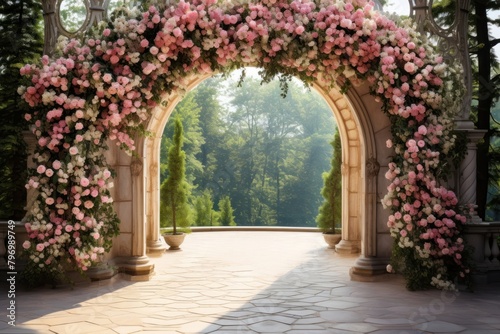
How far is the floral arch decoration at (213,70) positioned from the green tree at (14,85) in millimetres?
4602

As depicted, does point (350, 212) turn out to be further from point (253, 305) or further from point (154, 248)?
point (253, 305)

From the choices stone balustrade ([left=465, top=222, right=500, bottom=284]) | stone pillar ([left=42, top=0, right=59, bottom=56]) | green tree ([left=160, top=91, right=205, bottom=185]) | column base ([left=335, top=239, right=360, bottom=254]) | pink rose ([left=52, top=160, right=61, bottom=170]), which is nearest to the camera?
pink rose ([left=52, top=160, right=61, bottom=170])

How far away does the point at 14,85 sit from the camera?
11.4 metres

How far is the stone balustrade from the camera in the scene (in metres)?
7.25

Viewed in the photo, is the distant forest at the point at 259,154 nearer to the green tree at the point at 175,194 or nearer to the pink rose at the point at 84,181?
the green tree at the point at 175,194

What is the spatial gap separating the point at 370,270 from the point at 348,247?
263 cm

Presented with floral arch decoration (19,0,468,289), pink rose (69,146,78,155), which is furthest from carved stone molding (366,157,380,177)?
pink rose (69,146,78,155)

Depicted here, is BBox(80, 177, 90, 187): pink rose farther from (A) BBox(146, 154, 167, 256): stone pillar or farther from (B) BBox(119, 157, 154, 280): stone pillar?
(A) BBox(146, 154, 167, 256): stone pillar

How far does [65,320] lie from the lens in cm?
539

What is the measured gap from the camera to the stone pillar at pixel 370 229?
299 inches

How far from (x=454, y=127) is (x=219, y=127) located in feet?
84.3

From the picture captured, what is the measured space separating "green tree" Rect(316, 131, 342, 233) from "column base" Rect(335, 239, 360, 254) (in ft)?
3.39

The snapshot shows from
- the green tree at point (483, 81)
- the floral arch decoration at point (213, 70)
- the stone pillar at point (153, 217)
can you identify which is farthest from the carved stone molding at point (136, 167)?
the green tree at point (483, 81)

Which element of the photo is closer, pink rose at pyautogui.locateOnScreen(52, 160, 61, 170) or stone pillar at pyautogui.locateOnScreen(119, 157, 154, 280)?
pink rose at pyautogui.locateOnScreen(52, 160, 61, 170)
